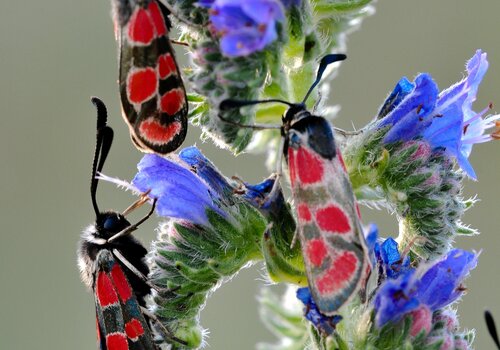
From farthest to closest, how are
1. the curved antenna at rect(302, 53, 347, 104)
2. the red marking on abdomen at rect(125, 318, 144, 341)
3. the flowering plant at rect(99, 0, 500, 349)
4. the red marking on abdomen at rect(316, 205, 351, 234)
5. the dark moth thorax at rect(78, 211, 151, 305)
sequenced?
the dark moth thorax at rect(78, 211, 151, 305), the red marking on abdomen at rect(125, 318, 144, 341), the curved antenna at rect(302, 53, 347, 104), the flowering plant at rect(99, 0, 500, 349), the red marking on abdomen at rect(316, 205, 351, 234)

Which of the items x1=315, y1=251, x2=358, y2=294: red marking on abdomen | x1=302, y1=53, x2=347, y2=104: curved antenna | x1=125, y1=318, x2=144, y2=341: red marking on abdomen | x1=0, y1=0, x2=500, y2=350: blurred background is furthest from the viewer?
x1=0, y1=0, x2=500, y2=350: blurred background

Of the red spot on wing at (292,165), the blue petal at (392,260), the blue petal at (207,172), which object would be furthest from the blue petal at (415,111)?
the blue petal at (207,172)

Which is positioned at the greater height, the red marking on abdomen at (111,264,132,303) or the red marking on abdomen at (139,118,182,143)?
the red marking on abdomen at (139,118,182,143)

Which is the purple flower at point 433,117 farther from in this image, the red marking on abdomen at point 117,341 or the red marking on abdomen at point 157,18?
the red marking on abdomen at point 117,341

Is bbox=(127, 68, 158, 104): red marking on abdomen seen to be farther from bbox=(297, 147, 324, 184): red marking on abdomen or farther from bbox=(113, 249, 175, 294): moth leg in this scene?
bbox=(113, 249, 175, 294): moth leg

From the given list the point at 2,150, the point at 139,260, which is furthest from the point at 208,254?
the point at 2,150

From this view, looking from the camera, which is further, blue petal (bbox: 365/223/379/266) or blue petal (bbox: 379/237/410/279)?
blue petal (bbox: 379/237/410/279)

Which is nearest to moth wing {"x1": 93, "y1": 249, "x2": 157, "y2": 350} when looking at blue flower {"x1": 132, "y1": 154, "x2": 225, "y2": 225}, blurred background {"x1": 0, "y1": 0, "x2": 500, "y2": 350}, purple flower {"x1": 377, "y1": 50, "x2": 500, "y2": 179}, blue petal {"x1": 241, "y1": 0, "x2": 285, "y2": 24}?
blue flower {"x1": 132, "y1": 154, "x2": 225, "y2": 225}
